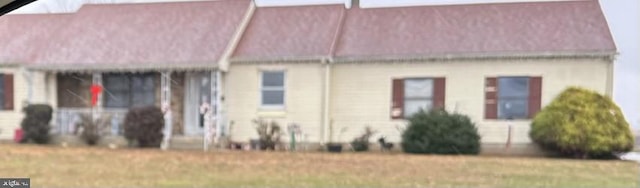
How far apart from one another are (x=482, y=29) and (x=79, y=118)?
407 cm

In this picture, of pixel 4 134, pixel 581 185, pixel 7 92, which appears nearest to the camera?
pixel 581 185

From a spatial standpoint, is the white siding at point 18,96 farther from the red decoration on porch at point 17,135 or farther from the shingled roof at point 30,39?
the shingled roof at point 30,39

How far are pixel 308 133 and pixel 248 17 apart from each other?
1.32 meters

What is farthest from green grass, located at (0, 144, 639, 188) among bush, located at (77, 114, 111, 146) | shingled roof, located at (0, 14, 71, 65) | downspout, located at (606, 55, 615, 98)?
bush, located at (77, 114, 111, 146)

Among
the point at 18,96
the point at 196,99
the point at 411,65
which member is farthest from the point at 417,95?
the point at 18,96

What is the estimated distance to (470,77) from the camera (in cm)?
559

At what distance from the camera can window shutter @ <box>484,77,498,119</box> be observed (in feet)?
17.8

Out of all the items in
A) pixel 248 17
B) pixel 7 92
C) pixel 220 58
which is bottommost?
pixel 7 92

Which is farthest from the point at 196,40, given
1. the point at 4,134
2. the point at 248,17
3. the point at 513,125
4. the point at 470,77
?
the point at 513,125

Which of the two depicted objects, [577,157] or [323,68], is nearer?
[577,157]

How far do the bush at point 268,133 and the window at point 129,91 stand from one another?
1.14 metres

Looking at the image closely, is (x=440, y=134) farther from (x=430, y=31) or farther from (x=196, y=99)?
(x=196, y=99)

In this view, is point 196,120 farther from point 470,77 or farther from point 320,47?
point 470,77

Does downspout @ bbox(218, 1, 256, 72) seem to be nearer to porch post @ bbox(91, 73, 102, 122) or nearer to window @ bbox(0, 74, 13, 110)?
porch post @ bbox(91, 73, 102, 122)
